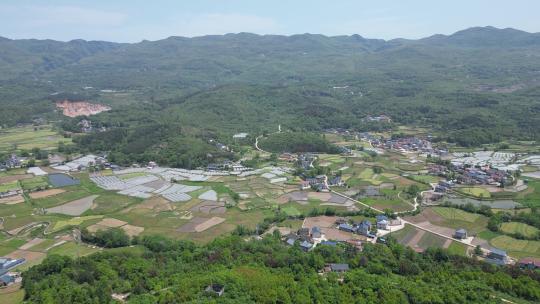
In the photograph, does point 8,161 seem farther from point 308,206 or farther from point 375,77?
point 375,77

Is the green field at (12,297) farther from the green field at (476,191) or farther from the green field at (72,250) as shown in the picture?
the green field at (476,191)

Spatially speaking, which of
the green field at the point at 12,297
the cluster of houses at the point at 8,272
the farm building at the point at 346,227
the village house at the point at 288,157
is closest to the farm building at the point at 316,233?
the farm building at the point at 346,227

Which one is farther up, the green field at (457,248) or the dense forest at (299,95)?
the dense forest at (299,95)

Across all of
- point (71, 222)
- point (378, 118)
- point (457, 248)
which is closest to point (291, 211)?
point (457, 248)

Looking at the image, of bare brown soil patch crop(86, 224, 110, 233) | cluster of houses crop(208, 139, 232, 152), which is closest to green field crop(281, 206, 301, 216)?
bare brown soil patch crop(86, 224, 110, 233)

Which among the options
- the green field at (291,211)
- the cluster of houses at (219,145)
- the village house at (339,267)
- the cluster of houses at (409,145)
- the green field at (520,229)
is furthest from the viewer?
the cluster of houses at (219,145)

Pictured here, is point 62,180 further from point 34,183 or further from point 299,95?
point 299,95

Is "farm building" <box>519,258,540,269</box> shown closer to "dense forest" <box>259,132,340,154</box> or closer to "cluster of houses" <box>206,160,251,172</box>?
"cluster of houses" <box>206,160,251,172</box>
